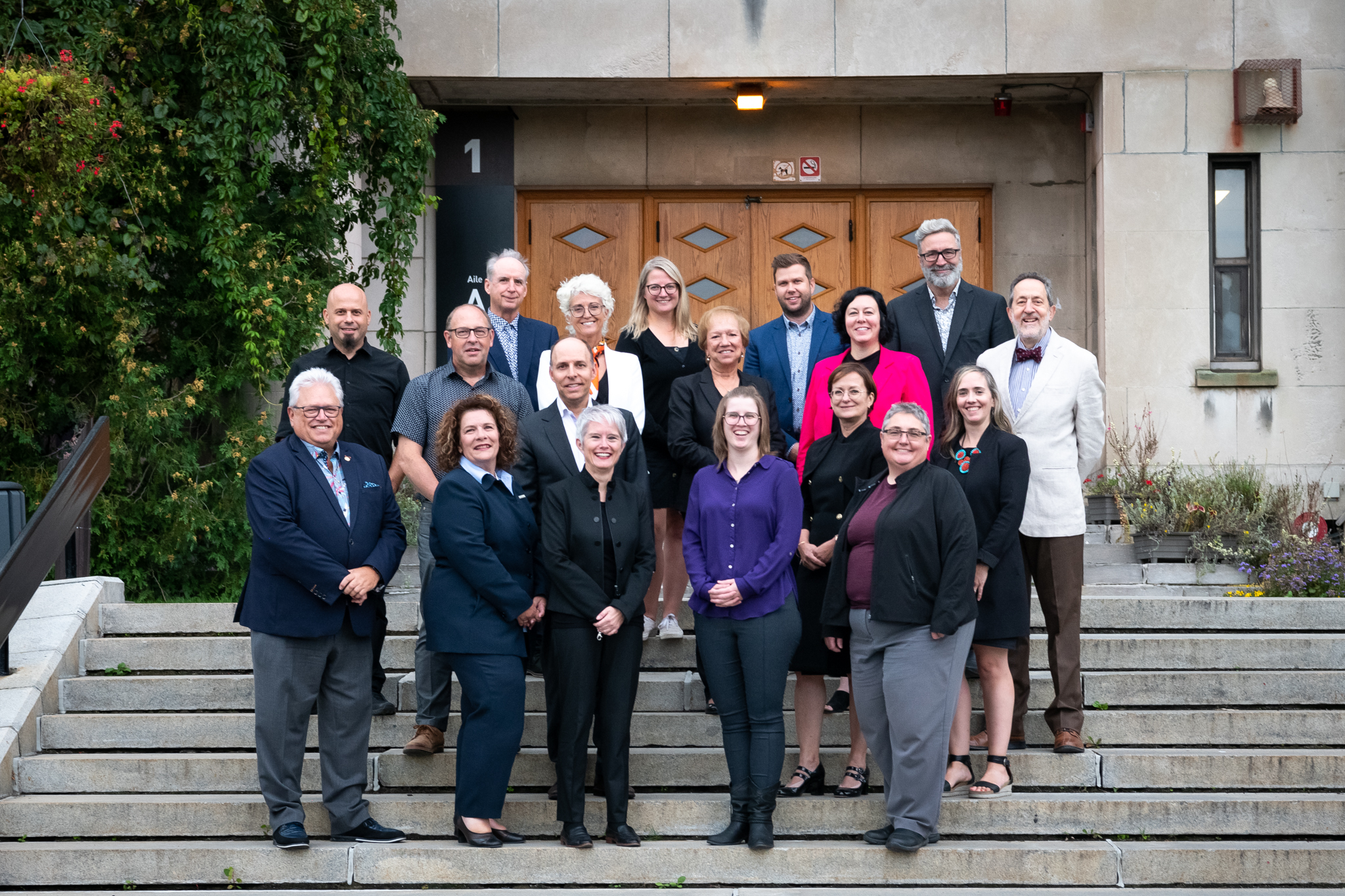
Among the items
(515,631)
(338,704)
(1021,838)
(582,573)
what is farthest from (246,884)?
(1021,838)

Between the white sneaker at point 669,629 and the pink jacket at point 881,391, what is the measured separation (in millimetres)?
1117

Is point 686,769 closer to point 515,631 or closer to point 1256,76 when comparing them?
point 515,631

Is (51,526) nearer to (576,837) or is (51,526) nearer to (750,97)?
(576,837)

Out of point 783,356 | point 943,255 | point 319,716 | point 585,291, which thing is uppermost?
point 943,255

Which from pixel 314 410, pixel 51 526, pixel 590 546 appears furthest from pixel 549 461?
pixel 51 526

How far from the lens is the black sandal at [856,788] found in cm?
525

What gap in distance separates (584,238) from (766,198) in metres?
1.69

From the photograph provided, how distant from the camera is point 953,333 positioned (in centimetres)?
586

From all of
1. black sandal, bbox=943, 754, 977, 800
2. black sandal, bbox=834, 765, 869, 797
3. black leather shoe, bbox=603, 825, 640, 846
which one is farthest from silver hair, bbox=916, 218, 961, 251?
black leather shoe, bbox=603, 825, 640, 846

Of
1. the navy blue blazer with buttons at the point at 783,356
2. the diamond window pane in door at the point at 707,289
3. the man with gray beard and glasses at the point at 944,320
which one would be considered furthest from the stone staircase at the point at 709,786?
the diamond window pane in door at the point at 707,289

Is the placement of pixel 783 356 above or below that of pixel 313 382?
above

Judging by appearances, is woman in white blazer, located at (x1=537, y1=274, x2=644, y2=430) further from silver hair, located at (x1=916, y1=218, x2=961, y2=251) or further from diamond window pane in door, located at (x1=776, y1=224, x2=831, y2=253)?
diamond window pane in door, located at (x1=776, y1=224, x2=831, y2=253)

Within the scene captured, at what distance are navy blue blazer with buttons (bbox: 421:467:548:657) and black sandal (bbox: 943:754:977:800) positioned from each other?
1.88 m

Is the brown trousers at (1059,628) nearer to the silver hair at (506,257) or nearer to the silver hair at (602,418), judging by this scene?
the silver hair at (602,418)
